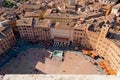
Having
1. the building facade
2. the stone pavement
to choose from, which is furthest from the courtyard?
the stone pavement

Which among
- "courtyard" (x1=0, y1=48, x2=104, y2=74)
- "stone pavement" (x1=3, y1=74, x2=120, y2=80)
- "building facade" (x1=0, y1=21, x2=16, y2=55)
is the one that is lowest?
"courtyard" (x1=0, y1=48, x2=104, y2=74)

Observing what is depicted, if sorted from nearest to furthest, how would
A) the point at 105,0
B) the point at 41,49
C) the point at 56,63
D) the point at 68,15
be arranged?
the point at 56,63
the point at 41,49
the point at 68,15
the point at 105,0

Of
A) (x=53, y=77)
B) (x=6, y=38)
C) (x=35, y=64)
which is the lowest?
(x=35, y=64)

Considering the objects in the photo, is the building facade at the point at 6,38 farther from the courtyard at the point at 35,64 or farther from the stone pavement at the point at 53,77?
the stone pavement at the point at 53,77

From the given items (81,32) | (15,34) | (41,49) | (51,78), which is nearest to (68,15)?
(81,32)

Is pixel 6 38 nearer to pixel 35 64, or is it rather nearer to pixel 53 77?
pixel 35 64

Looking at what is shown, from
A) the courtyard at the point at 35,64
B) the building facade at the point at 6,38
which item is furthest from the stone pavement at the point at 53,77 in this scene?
the building facade at the point at 6,38

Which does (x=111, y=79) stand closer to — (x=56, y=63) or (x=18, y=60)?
(x=56, y=63)

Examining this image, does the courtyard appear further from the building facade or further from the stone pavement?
the stone pavement

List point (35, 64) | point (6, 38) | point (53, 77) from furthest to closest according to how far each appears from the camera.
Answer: point (6, 38) → point (35, 64) → point (53, 77)

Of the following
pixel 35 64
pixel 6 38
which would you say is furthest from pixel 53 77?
pixel 6 38

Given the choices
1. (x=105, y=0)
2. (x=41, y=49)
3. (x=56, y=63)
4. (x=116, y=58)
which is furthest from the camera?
(x=105, y=0)
